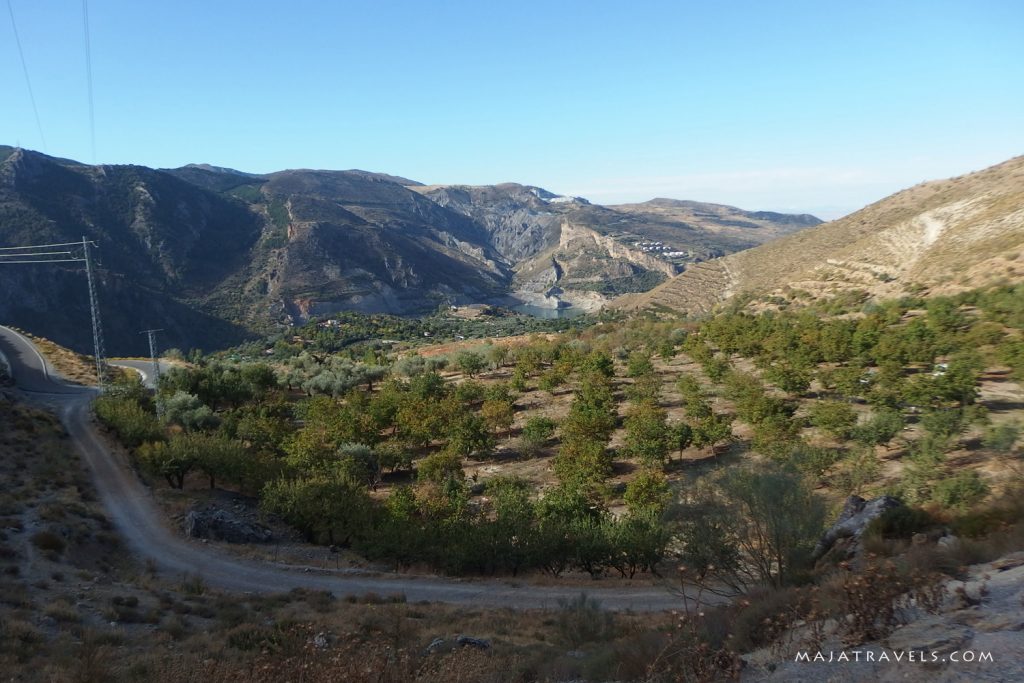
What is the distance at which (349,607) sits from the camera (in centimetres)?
1391

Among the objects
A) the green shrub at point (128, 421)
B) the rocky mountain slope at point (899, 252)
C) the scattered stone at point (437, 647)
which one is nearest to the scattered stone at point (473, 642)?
the scattered stone at point (437, 647)

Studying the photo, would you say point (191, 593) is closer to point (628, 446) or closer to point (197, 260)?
point (628, 446)

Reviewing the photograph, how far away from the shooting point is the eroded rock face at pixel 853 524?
1072 cm

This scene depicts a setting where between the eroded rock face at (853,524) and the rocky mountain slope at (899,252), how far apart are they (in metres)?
45.4

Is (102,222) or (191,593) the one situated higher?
(102,222)

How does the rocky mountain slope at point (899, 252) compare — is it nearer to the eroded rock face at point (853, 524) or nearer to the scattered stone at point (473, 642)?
the eroded rock face at point (853, 524)

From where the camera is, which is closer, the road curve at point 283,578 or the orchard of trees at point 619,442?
the orchard of trees at point 619,442

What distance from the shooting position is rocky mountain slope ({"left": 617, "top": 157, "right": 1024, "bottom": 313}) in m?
52.5

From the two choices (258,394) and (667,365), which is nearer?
(258,394)

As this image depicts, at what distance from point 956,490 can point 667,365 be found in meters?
32.4

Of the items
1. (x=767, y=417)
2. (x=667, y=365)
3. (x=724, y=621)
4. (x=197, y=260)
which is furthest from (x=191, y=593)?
(x=197, y=260)

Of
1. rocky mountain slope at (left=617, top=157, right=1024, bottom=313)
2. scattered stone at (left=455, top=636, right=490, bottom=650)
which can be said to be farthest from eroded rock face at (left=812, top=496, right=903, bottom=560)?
rocky mountain slope at (left=617, top=157, right=1024, bottom=313)

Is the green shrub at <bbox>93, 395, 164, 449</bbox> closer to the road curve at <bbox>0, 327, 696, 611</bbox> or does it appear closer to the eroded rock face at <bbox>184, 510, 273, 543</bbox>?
the road curve at <bbox>0, 327, 696, 611</bbox>

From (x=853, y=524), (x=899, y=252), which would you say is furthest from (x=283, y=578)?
(x=899, y=252)
